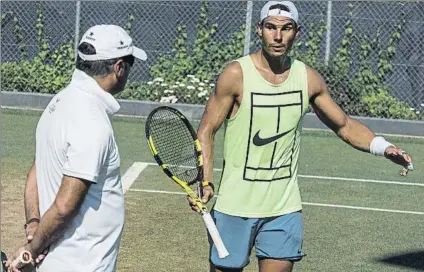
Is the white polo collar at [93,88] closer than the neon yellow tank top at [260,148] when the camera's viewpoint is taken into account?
Yes

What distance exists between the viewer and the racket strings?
19.8 ft

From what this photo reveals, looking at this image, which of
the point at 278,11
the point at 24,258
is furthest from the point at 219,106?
the point at 24,258

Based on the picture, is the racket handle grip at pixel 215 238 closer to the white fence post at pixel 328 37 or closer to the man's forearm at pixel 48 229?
the man's forearm at pixel 48 229

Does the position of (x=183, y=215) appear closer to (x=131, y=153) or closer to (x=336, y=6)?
(x=131, y=153)

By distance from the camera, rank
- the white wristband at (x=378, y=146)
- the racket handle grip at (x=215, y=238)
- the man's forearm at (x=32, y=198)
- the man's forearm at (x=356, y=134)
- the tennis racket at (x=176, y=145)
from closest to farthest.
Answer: the man's forearm at (x=32, y=198), the racket handle grip at (x=215, y=238), the tennis racket at (x=176, y=145), the white wristband at (x=378, y=146), the man's forearm at (x=356, y=134)

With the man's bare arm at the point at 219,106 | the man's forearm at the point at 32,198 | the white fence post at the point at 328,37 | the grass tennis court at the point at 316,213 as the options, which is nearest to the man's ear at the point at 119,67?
the man's forearm at the point at 32,198

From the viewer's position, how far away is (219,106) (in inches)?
241

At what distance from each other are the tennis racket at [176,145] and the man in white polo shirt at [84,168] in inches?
44.3

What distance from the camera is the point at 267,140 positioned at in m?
6.09

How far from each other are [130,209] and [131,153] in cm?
296

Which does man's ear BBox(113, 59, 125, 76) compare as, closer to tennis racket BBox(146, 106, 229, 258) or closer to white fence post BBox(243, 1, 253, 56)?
tennis racket BBox(146, 106, 229, 258)

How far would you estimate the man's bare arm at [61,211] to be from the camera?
447 cm

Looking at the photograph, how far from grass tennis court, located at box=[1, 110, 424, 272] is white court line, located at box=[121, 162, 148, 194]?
0.06m

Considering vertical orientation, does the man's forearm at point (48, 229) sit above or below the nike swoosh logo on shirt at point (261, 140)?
above
